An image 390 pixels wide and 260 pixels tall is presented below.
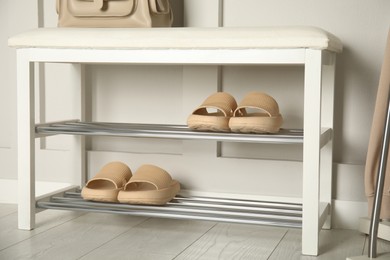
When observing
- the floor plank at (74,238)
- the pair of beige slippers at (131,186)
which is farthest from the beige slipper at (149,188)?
the floor plank at (74,238)

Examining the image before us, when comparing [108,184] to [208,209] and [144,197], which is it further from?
[208,209]

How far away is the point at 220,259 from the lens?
151cm

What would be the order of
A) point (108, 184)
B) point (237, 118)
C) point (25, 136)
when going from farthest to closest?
1. point (108, 184)
2. point (25, 136)
3. point (237, 118)

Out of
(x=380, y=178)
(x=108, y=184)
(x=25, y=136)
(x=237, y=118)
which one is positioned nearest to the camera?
(x=380, y=178)

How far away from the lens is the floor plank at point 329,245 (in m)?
1.56

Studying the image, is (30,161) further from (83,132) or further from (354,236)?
(354,236)

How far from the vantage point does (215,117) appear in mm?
1661

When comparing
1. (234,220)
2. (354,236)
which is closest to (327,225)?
(354,236)

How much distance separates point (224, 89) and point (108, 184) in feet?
1.55

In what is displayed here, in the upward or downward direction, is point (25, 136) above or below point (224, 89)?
below

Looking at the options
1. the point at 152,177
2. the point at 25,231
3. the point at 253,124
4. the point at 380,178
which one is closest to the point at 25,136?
the point at 25,231

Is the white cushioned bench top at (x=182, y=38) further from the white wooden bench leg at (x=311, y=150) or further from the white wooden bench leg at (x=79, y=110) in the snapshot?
the white wooden bench leg at (x=79, y=110)

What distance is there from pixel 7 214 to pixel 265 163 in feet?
2.70

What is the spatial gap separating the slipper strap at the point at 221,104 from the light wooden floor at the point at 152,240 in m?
0.34
